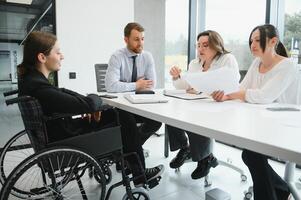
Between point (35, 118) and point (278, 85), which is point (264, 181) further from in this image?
point (35, 118)

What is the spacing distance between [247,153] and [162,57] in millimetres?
2825

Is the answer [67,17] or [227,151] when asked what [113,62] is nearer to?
[67,17]

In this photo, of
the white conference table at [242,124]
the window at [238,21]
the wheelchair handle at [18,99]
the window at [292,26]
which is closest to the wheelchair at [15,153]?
the wheelchair handle at [18,99]

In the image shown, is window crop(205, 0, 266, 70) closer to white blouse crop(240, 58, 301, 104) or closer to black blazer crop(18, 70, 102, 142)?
white blouse crop(240, 58, 301, 104)

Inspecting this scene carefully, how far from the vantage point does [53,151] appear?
3.97 feet

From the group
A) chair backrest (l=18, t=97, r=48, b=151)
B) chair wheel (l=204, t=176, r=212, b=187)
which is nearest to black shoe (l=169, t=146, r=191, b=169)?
chair wheel (l=204, t=176, r=212, b=187)

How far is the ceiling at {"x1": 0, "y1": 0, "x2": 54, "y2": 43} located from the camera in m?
2.87

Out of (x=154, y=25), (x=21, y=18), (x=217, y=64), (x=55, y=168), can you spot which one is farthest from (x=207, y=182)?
(x=21, y=18)

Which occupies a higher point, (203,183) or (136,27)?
(136,27)

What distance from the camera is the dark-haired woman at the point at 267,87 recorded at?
48.1 inches

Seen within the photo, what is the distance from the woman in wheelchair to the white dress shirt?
48 cm

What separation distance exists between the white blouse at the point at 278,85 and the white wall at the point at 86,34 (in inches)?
80.5

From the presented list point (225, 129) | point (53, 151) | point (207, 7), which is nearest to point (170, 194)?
point (53, 151)

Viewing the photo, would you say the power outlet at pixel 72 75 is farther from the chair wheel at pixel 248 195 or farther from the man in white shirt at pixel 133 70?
the chair wheel at pixel 248 195
